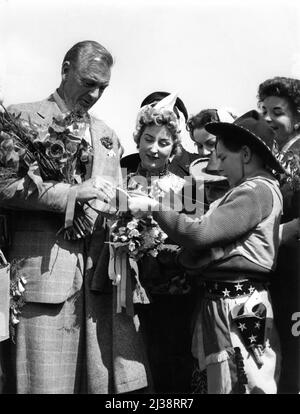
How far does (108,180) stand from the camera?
6.91m

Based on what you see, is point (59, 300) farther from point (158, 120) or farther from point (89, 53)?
point (89, 53)

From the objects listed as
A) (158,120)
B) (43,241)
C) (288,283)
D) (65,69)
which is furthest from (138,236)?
(65,69)

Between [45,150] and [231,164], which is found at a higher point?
[45,150]

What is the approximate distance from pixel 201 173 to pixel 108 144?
72 centimetres

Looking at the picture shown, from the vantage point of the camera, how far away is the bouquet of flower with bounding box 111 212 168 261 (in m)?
6.52

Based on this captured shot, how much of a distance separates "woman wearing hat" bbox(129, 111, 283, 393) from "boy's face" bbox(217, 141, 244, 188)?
67 mm

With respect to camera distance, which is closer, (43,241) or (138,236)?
(138,236)

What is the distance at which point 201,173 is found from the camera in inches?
284

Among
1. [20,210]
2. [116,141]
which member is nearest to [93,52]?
[116,141]

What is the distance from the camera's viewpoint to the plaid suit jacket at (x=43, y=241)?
657 cm

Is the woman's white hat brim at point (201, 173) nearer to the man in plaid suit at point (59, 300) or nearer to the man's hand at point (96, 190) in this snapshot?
the man in plaid suit at point (59, 300)

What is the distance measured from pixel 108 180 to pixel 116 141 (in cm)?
46
